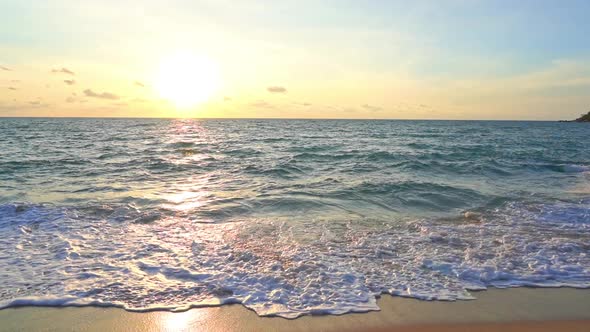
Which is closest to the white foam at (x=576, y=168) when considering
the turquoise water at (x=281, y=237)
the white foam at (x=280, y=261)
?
the turquoise water at (x=281, y=237)

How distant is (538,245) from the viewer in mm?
6898

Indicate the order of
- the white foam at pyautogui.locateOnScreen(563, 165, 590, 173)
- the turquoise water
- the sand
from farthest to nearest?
1. the white foam at pyautogui.locateOnScreen(563, 165, 590, 173)
2. the turquoise water
3. the sand

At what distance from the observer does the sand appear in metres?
4.07

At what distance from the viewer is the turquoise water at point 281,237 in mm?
4980

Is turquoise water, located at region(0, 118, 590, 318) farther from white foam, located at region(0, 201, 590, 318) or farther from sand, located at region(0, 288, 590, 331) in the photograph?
sand, located at region(0, 288, 590, 331)

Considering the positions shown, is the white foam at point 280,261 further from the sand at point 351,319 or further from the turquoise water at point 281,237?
the sand at point 351,319

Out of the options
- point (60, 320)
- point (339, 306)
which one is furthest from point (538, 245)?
point (60, 320)

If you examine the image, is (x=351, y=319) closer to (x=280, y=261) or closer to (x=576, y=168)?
(x=280, y=261)

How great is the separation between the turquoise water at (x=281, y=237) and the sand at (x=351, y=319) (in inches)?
8.2

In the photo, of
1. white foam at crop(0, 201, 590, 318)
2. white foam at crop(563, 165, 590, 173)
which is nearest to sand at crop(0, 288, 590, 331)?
white foam at crop(0, 201, 590, 318)

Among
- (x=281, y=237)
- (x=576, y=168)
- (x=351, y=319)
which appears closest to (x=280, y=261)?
(x=281, y=237)

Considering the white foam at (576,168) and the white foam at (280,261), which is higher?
the white foam at (576,168)

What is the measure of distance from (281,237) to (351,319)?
3128 millimetres

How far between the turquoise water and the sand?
209 mm
